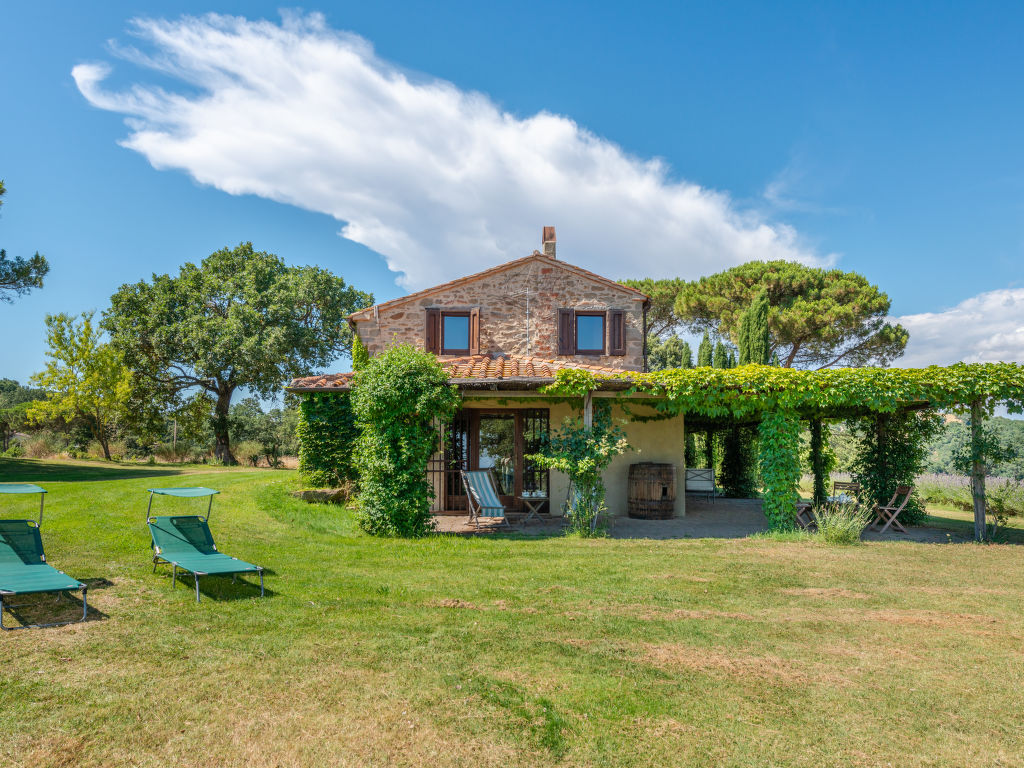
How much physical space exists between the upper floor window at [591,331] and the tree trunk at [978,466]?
7034 mm

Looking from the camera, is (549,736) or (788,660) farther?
(788,660)

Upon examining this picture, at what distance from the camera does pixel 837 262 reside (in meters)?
24.1

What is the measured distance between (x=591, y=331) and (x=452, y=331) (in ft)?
11.3

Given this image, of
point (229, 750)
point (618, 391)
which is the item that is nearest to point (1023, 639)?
point (229, 750)

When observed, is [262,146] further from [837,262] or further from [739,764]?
A: [837,262]

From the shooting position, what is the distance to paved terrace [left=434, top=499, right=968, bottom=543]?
10.2m

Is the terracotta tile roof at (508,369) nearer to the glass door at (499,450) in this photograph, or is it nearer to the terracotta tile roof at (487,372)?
the terracotta tile roof at (487,372)

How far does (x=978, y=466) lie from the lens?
10.1 meters

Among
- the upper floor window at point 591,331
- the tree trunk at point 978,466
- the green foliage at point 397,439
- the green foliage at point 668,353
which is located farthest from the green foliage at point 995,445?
the green foliage at point 668,353

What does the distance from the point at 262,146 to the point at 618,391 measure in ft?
25.0

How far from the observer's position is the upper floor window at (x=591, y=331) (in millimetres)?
14844

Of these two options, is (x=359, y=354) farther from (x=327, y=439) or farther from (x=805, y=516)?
(x=805, y=516)

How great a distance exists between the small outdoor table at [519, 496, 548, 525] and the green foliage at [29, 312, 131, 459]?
19.0 m

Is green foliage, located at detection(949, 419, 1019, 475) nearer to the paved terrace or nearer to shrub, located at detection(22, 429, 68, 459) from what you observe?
the paved terrace
